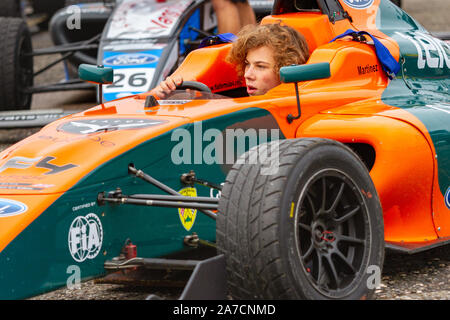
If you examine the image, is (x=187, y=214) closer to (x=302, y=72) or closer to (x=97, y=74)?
(x=302, y=72)

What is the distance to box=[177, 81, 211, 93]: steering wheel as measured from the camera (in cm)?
405

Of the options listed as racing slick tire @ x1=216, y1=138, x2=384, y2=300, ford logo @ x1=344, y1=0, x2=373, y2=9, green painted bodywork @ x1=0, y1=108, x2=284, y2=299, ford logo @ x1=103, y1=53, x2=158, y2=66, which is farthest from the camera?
ford logo @ x1=103, y1=53, x2=158, y2=66

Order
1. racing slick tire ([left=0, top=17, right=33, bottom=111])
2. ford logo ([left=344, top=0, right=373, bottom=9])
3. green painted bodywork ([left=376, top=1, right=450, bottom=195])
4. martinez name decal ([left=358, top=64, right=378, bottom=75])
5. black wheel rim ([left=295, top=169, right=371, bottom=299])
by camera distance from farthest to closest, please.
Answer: racing slick tire ([left=0, top=17, right=33, bottom=111]), ford logo ([left=344, top=0, right=373, bottom=9]), martinez name decal ([left=358, top=64, right=378, bottom=75]), green painted bodywork ([left=376, top=1, right=450, bottom=195]), black wheel rim ([left=295, top=169, right=371, bottom=299])

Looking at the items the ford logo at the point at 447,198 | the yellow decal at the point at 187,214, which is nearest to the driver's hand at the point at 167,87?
the yellow decal at the point at 187,214

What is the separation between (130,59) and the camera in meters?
7.16

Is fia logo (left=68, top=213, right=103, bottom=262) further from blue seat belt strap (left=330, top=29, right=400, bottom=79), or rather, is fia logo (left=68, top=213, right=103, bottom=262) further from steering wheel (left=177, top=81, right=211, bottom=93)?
blue seat belt strap (left=330, top=29, right=400, bottom=79)

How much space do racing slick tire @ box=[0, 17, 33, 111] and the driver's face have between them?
4.13 m

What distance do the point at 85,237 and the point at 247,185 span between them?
2.26ft

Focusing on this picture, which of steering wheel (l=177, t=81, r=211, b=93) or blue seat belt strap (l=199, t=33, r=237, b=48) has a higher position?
blue seat belt strap (l=199, t=33, r=237, b=48)

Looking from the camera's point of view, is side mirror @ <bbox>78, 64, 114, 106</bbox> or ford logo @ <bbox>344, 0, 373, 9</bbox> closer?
side mirror @ <bbox>78, 64, 114, 106</bbox>

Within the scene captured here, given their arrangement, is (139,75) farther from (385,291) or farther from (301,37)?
(385,291)

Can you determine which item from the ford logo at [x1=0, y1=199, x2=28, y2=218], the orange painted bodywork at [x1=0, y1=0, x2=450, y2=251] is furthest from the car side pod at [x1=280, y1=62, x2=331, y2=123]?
the ford logo at [x1=0, y1=199, x2=28, y2=218]

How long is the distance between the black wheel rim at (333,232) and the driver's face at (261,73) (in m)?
1.21

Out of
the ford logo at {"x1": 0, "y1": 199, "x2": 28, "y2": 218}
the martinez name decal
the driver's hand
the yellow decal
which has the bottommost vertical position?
the yellow decal
